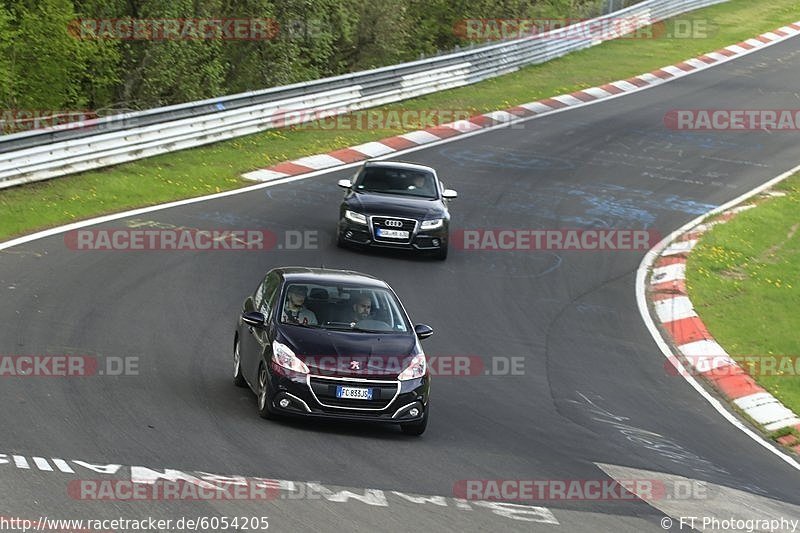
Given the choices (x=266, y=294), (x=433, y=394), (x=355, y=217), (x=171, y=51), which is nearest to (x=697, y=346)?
(x=433, y=394)

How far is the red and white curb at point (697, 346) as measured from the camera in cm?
1495

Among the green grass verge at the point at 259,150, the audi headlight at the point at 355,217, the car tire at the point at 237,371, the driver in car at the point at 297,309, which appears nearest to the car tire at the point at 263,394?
the driver in car at the point at 297,309

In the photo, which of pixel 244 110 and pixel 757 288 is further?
pixel 244 110

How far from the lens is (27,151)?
21.0 metres

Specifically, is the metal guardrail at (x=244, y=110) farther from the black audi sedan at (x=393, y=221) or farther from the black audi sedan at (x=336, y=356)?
the black audi sedan at (x=336, y=356)

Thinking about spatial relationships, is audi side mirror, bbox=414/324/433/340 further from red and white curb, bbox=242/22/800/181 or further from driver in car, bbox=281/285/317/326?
red and white curb, bbox=242/22/800/181

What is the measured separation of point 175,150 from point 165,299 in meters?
9.66

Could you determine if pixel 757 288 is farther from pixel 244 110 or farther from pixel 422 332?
pixel 244 110

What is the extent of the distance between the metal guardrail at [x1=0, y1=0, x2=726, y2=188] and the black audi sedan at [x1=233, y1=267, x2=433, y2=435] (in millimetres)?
9979

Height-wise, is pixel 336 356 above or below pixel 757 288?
above

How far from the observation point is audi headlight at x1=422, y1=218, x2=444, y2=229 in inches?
783

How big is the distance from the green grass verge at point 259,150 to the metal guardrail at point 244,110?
27cm

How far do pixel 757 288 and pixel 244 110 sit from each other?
12.2 metres

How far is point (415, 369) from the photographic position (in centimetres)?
1165
